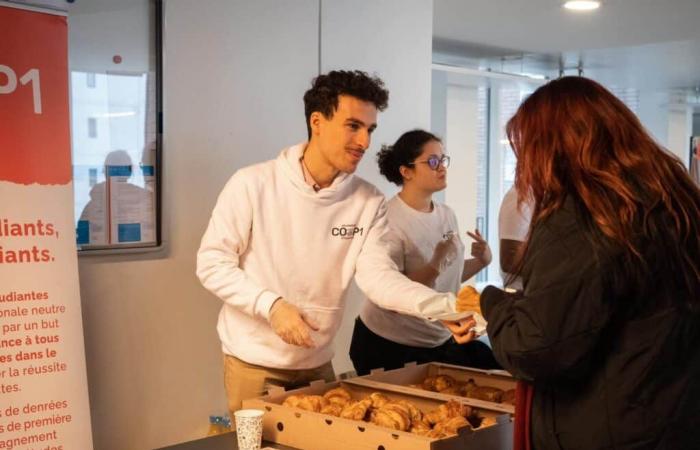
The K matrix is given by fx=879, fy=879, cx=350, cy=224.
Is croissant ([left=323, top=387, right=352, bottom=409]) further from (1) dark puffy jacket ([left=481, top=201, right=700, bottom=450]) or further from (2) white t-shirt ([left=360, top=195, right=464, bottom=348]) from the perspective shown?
→ (2) white t-shirt ([left=360, top=195, right=464, bottom=348])

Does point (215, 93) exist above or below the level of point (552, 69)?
below

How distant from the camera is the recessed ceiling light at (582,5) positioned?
5.04 meters

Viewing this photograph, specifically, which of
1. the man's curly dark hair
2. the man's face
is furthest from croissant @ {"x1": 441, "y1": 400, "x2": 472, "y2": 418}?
the man's curly dark hair

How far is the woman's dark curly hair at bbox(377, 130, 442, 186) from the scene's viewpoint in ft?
11.5

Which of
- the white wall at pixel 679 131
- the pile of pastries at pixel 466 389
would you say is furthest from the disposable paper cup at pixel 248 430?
the white wall at pixel 679 131

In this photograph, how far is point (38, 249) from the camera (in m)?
2.85

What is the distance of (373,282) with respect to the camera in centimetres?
254

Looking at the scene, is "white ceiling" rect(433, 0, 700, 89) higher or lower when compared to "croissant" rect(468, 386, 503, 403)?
higher

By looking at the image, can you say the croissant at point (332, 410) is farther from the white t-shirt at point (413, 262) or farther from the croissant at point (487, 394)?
the white t-shirt at point (413, 262)

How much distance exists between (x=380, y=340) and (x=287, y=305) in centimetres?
108

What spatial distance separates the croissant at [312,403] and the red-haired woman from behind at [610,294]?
65cm

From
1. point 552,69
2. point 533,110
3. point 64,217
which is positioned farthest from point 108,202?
point 552,69

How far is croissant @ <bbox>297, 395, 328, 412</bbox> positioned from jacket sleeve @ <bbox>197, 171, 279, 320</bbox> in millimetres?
240

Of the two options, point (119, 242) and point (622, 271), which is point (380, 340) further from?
point (622, 271)
